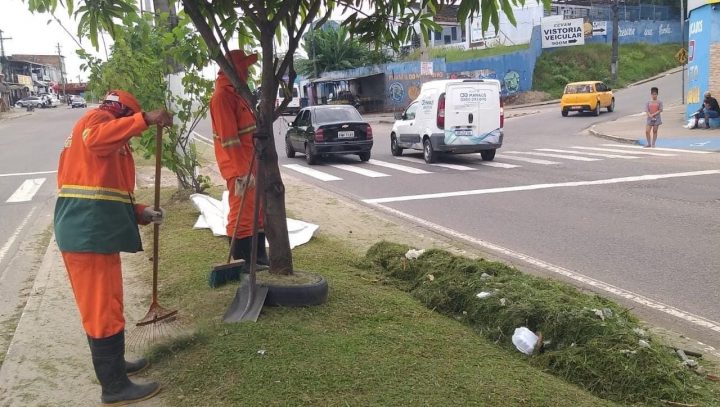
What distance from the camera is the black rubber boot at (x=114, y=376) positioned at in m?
3.45

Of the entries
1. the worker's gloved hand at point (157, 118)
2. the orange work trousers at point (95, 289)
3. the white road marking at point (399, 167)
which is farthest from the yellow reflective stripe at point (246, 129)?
the white road marking at point (399, 167)

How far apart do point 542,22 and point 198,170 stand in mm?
36750

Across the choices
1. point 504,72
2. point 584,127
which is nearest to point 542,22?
point 504,72

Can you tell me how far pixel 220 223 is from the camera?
7859mm

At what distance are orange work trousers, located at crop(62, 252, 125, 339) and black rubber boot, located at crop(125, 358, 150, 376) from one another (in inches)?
19.2

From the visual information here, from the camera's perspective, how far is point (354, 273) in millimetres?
5711

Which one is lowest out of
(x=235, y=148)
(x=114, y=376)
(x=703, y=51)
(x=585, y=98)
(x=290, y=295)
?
(x=114, y=376)

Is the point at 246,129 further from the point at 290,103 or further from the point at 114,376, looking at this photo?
the point at 114,376

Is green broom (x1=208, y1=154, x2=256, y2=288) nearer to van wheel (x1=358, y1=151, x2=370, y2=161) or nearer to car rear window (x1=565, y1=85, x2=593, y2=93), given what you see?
van wheel (x1=358, y1=151, x2=370, y2=161)

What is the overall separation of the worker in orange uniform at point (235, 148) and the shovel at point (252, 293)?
636 mm

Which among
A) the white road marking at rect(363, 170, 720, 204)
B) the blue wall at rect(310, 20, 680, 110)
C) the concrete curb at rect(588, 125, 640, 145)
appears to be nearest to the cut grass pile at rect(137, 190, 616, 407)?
the white road marking at rect(363, 170, 720, 204)

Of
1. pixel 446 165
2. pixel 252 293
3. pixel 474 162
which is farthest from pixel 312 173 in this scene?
pixel 252 293

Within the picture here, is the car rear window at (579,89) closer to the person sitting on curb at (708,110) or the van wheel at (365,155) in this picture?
the person sitting on curb at (708,110)

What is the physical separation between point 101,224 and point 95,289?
1.15ft
